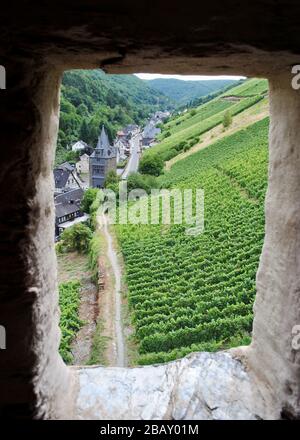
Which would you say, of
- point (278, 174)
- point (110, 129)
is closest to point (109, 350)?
point (278, 174)

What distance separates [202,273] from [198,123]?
31.6m

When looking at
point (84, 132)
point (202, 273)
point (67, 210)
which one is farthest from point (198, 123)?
point (202, 273)

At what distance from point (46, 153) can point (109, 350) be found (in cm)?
812

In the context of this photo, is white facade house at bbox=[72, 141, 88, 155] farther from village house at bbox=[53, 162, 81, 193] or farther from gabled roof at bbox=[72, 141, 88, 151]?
village house at bbox=[53, 162, 81, 193]

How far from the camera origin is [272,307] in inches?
68.2

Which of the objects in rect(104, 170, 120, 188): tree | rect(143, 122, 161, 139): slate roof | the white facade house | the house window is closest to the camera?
rect(104, 170, 120, 188): tree

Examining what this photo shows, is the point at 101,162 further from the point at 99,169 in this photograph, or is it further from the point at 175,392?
the point at 175,392

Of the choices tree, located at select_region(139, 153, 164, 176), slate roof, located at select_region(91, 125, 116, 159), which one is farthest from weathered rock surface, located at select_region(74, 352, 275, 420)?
slate roof, located at select_region(91, 125, 116, 159)

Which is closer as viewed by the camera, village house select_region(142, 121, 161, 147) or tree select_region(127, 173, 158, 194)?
tree select_region(127, 173, 158, 194)

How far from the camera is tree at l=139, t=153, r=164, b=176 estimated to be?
28359mm

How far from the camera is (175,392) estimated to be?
1807 mm

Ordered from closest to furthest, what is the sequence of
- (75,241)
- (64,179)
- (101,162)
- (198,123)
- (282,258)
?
(282,258) → (75,241) → (64,179) → (101,162) → (198,123)

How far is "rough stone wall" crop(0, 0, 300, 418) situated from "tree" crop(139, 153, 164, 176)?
87.7 ft

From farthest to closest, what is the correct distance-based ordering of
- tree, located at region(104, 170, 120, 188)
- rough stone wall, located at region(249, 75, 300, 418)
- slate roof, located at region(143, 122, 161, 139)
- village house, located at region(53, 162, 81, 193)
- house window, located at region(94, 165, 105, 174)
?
slate roof, located at region(143, 122, 161, 139) < house window, located at region(94, 165, 105, 174) < tree, located at region(104, 170, 120, 188) < village house, located at region(53, 162, 81, 193) < rough stone wall, located at region(249, 75, 300, 418)
